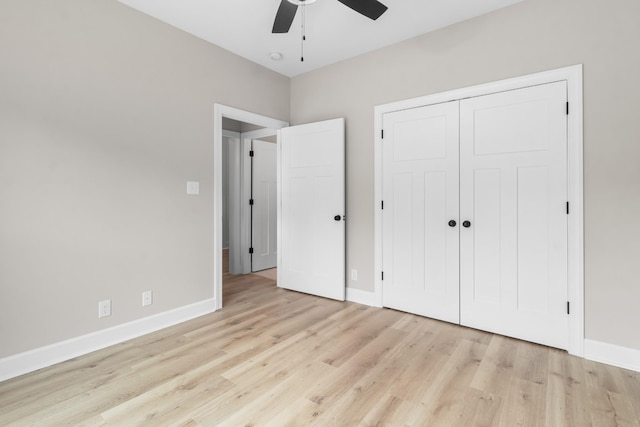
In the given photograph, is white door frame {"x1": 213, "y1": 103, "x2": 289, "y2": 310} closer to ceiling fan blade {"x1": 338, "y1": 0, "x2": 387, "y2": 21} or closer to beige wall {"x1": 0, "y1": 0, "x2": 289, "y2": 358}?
beige wall {"x1": 0, "y1": 0, "x2": 289, "y2": 358}

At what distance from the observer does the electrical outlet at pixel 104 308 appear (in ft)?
7.97

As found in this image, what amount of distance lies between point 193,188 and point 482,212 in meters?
2.70

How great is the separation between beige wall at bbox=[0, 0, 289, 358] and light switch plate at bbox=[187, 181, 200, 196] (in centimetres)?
7

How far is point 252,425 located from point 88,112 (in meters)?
2.46

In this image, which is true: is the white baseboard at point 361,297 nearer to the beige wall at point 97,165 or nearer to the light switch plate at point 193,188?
the beige wall at point 97,165

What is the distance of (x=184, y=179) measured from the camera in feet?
9.72

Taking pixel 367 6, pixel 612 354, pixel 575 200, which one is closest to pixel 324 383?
pixel 612 354

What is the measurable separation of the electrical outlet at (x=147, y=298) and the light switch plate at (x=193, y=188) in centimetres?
98

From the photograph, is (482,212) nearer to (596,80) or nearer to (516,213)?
(516,213)

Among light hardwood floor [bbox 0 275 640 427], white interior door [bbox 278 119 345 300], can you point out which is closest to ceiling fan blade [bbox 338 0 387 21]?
white interior door [bbox 278 119 345 300]

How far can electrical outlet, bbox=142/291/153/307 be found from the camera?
8.82 feet

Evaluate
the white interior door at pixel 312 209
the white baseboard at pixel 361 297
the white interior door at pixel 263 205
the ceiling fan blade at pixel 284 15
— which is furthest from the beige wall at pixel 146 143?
the white interior door at pixel 263 205

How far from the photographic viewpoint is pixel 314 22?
2.81 m

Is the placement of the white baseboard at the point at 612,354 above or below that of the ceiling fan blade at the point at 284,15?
below
